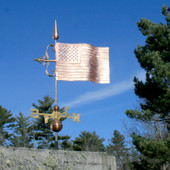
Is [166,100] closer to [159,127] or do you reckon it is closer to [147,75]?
[147,75]

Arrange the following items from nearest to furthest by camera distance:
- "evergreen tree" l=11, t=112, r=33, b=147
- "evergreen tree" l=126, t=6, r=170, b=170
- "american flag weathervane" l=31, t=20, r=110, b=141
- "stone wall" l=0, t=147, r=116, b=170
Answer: "stone wall" l=0, t=147, r=116, b=170 < "american flag weathervane" l=31, t=20, r=110, b=141 < "evergreen tree" l=126, t=6, r=170, b=170 < "evergreen tree" l=11, t=112, r=33, b=147

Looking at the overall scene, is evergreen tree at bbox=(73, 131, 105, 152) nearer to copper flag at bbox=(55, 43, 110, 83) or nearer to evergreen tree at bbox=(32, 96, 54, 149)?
evergreen tree at bbox=(32, 96, 54, 149)

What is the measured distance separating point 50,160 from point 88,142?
25967mm

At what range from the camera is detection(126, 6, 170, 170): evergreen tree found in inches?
400

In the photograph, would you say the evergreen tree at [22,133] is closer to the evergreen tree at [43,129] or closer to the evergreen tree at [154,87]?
the evergreen tree at [43,129]

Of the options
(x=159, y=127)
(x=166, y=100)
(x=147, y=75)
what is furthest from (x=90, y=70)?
(x=159, y=127)

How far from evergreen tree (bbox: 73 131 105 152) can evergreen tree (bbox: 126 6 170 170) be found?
1561 cm

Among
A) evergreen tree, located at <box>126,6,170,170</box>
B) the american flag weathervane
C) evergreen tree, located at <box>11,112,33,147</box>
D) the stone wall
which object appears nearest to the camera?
the stone wall

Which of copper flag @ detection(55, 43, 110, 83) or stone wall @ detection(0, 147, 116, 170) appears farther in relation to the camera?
copper flag @ detection(55, 43, 110, 83)

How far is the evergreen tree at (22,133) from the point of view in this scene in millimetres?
25595

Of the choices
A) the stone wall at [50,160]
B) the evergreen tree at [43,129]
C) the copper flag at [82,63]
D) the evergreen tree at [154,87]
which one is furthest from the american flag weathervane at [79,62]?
the evergreen tree at [43,129]

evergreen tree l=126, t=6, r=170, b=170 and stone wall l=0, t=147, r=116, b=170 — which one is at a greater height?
evergreen tree l=126, t=6, r=170, b=170

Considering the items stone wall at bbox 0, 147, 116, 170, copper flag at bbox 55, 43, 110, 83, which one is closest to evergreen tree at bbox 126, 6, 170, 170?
copper flag at bbox 55, 43, 110, 83

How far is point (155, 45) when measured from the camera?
40.0ft
